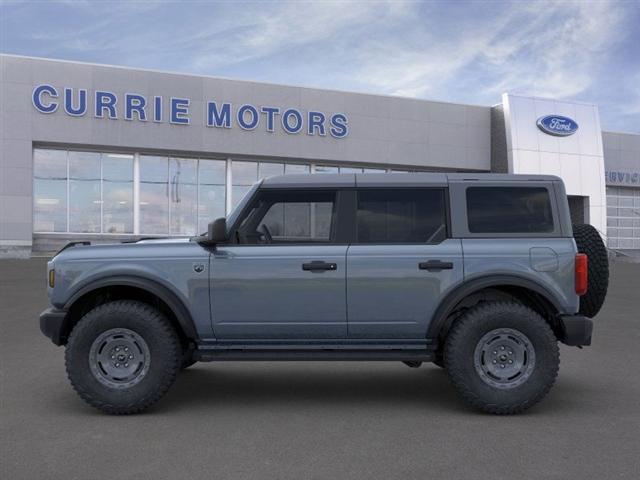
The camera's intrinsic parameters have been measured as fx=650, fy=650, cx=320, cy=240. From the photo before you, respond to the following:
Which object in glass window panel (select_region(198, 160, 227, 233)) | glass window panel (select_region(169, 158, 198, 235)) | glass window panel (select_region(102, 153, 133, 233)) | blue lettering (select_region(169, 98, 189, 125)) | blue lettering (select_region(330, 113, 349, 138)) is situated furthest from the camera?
blue lettering (select_region(330, 113, 349, 138))

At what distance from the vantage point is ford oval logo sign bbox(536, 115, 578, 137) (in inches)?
1278

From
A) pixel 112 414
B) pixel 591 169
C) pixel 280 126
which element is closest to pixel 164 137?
pixel 280 126

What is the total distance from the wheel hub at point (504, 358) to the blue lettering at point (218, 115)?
24.9 metres

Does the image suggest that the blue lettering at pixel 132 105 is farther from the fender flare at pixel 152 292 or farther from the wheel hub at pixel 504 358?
the wheel hub at pixel 504 358

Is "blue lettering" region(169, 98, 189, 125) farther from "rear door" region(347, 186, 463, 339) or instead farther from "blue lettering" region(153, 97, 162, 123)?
"rear door" region(347, 186, 463, 339)

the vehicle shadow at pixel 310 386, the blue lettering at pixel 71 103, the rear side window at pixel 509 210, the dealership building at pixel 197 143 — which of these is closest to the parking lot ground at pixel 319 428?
the vehicle shadow at pixel 310 386

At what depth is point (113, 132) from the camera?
89.8ft

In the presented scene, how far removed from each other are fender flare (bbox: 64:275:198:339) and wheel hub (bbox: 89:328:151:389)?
35 cm

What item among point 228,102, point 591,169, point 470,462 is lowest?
point 470,462

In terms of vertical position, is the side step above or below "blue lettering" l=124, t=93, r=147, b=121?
below

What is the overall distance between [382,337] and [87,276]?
251cm

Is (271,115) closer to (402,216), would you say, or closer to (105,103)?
(105,103)

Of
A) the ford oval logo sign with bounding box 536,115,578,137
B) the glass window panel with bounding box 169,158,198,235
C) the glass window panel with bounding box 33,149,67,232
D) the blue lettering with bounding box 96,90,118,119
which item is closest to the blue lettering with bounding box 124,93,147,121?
the blue lettering with bounding box 96,90,118,119

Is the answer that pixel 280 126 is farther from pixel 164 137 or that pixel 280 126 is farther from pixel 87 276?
pixel 87 276
